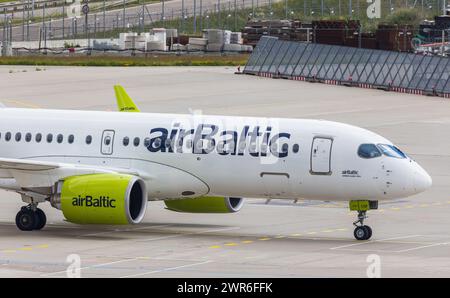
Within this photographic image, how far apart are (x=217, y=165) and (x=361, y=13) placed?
11880 centimetres

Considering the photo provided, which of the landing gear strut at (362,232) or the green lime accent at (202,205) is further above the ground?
the green lime accent at (202,205)

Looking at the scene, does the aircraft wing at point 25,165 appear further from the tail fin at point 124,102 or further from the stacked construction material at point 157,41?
the stacked construction material at point 157,41

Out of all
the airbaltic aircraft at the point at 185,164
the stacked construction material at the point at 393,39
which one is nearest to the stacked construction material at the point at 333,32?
the stacked construction material at the point at 393,39

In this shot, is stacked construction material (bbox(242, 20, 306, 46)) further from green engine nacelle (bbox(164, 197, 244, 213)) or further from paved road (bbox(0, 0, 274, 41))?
green engine nacelle (bbox(164, 197, 244, 213))

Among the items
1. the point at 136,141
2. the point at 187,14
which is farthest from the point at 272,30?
the point at 136,141

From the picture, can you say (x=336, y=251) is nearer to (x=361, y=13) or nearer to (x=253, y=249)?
(x=253, y=249)

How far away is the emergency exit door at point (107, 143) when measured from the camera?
40.7 m

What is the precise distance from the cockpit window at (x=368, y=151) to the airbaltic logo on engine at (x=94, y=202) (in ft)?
23.7

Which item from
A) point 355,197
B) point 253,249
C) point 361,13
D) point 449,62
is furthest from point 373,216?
point 361,13

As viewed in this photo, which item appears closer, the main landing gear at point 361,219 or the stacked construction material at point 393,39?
the main landing gear at point 361,219

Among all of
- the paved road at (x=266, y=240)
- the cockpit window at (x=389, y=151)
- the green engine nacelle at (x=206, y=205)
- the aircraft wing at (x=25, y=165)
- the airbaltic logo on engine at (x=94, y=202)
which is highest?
the cockpit window at (x=389, y=151)

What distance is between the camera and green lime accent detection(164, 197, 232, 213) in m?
41.9

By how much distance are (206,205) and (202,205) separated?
5.1 inches

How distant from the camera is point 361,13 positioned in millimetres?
156250
